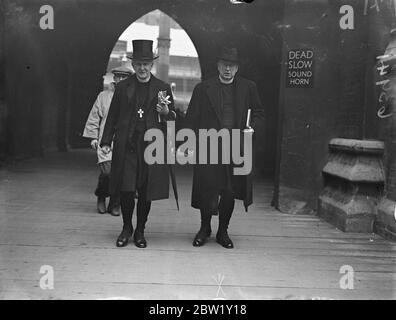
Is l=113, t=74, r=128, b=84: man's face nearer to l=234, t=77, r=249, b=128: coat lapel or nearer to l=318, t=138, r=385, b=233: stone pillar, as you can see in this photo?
l=234, t=77, r=249, b=128: coat lapel

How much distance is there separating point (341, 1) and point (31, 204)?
452cm

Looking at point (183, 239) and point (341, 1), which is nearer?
point (183, 239)

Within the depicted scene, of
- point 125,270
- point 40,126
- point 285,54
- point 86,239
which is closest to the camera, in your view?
point 125,270

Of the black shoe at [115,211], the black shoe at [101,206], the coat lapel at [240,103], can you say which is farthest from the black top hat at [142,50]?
the black shoe at [101,206]

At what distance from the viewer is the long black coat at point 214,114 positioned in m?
4.77

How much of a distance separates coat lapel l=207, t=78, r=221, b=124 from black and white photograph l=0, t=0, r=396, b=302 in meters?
0.01

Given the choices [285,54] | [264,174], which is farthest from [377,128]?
[264,174]

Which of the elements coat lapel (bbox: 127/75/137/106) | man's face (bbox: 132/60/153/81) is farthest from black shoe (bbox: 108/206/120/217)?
man's face (bbox: 132/60/153/81)

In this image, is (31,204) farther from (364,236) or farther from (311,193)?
(364,236)

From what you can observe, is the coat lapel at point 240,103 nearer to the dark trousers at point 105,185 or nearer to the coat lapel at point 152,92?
the coat lapel at point 152,92

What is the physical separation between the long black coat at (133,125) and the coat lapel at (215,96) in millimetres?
352

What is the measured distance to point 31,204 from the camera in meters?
6.87

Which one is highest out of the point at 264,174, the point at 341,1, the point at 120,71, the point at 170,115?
the point at 341,1

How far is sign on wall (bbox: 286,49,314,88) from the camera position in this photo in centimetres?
648
